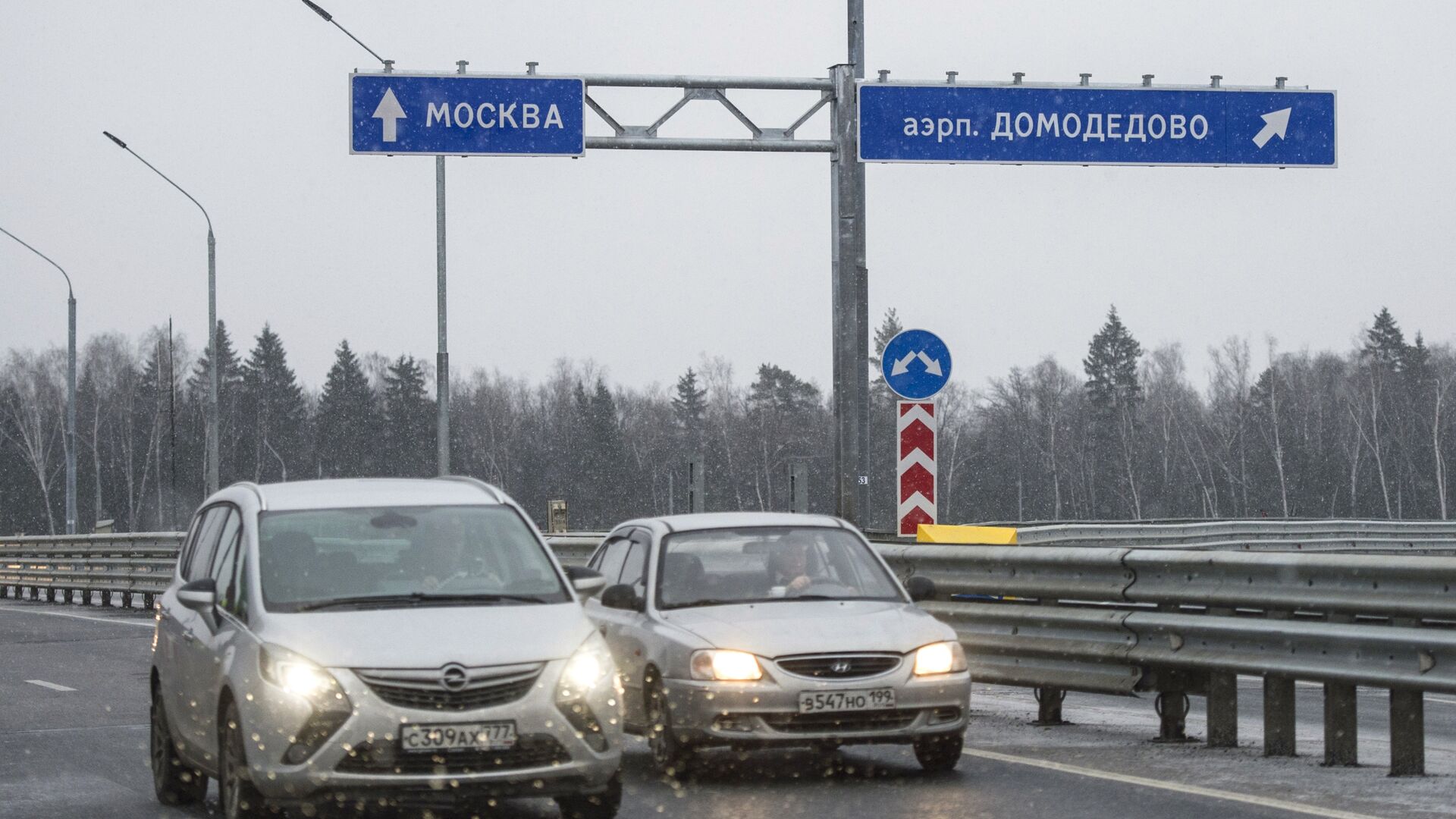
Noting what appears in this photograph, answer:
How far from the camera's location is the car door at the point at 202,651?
831cm

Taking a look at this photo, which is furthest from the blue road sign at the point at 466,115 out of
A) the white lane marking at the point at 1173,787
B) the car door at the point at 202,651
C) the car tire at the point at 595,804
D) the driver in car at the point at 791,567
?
the car tire at the point at 595,804

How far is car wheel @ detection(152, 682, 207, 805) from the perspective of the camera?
30.2 feet

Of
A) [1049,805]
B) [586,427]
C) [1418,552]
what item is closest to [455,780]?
[1049,805]

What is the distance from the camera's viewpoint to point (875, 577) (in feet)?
35.3

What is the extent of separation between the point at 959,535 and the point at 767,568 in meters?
5.14

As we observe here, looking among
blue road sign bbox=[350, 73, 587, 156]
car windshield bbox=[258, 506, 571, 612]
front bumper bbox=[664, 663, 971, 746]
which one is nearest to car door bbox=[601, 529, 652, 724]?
front bumper bbox=[664, 663, 971, 746]

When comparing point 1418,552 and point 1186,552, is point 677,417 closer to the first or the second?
point 1418,552

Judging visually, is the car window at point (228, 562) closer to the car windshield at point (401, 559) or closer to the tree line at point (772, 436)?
the car windshield at point (401, 559)

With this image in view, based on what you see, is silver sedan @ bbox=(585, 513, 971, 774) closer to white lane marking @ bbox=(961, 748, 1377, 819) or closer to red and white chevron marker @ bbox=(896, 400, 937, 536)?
white lane marking @ bbox=(961, 748, 1377, 819)

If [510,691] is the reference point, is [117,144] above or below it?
above

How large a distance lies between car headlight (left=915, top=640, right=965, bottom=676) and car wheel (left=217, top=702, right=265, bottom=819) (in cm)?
323

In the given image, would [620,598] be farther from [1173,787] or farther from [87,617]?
[87,617]

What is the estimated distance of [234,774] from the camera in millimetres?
7898

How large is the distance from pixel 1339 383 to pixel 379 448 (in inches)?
2231
